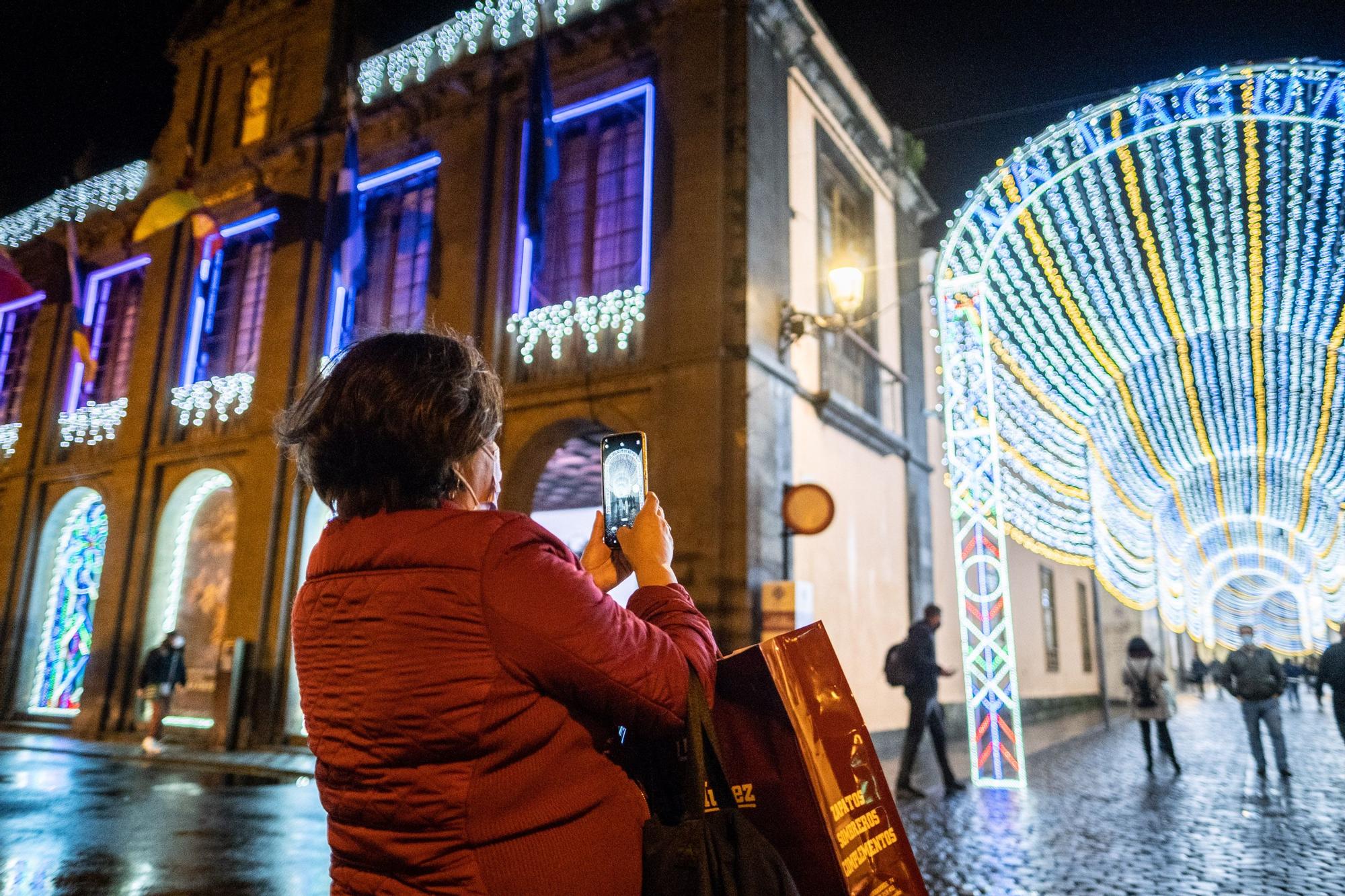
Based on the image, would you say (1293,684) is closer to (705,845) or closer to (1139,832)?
(1139,832)

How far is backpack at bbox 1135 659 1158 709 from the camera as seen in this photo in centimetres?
1126

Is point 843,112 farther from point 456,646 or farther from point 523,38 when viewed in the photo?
point 456,646

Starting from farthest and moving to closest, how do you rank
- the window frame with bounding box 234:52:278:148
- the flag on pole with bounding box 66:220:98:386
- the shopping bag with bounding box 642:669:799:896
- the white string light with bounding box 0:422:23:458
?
the white string light with bounding box 0:422:23:458 → the window frame with bounding box 234:52:278:148 → the flag on pole with bounding box 66:220:98:386 → the shopping bag with bounding box 642:669:799:896

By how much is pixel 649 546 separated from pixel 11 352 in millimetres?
23881

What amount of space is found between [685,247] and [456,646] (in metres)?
10.3

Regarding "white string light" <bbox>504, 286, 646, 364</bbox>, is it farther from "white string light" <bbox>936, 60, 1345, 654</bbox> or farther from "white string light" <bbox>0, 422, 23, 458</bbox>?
"white string light" <bbox>0, 422, 23, 458</bbox>

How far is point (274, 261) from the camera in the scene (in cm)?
1553

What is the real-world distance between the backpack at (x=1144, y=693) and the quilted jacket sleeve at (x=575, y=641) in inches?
464

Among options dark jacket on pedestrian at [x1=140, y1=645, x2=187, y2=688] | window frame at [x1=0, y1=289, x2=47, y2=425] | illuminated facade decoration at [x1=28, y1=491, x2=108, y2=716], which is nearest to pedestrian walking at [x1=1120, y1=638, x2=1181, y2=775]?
dark jacket on pedestrian at [x1=140, y1=645, x2=187, y2=688]

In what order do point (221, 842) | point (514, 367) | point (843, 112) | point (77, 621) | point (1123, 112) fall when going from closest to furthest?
point (221, 842)
point (1123, 112)
point (514, 367)
point (843, 112)
point (77, 621)

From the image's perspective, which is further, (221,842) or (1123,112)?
(1123,112)

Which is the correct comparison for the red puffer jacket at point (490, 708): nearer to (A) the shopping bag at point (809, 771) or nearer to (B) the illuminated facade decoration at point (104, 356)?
(A) the shopping bag at point (809, 771)

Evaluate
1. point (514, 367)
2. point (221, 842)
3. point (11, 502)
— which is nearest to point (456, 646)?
point (221, 842)

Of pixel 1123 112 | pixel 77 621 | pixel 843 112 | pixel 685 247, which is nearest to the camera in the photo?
pixel 1123 112
